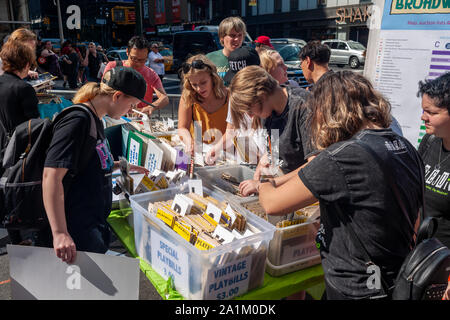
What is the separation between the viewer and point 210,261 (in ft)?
4.61

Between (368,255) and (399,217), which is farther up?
(399,217)

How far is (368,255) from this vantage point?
1.28 meters

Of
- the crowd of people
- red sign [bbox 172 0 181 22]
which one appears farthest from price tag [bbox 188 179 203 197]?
red sign [bbox 172 0 181 22]

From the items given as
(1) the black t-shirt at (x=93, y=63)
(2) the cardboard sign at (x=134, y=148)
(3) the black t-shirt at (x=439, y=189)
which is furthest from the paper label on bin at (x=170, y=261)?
(1) the black t-shirt at (x=93, y=63)

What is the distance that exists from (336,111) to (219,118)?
1691 millimetres

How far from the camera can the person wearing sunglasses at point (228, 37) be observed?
12.4ft

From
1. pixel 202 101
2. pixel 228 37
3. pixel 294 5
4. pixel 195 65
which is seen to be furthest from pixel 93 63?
pixel 294 5

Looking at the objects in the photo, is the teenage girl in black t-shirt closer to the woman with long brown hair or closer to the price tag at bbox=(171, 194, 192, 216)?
the woman with long brown hair

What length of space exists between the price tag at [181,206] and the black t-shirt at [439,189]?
131 centimetres

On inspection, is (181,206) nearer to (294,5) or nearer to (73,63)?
(73,63)

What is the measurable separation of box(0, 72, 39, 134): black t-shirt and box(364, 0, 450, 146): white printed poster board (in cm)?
277

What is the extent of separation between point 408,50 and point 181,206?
207 centimetres
